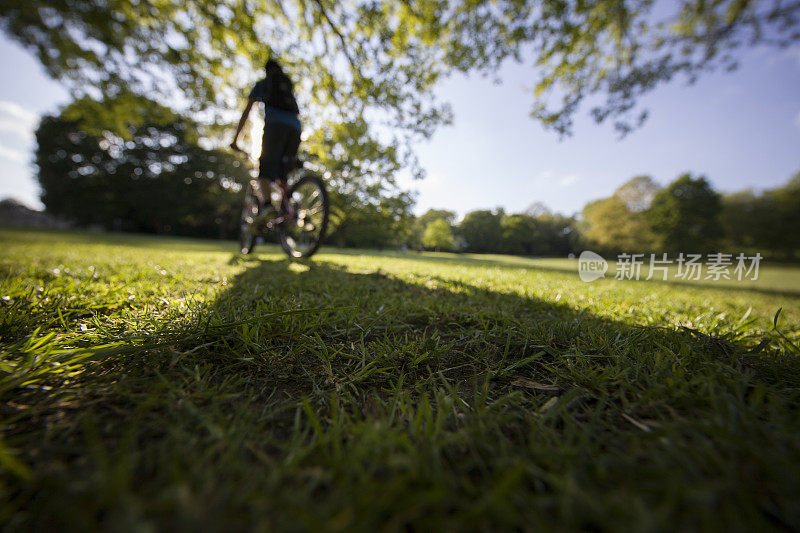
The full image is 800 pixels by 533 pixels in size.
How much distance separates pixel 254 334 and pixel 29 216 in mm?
49548

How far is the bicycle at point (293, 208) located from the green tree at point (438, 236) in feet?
124

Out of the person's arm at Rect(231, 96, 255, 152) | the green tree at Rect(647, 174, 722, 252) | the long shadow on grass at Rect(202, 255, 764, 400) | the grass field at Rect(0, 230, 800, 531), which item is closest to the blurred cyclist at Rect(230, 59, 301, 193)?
the person's arm at Rect(231, 96, 255, 152)

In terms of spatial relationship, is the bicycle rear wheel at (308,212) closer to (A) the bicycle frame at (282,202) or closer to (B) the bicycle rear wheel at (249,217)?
(A) the bicycle frame at (282,202)

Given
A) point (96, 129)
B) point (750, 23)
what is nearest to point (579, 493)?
point (750, 23)

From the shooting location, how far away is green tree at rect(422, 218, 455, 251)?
4125 cm

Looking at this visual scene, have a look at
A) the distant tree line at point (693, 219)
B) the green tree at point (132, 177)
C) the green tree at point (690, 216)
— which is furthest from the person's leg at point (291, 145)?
the green tree at point (690, 216)

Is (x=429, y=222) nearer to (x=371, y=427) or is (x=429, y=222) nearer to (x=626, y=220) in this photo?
(x=626, y=220)

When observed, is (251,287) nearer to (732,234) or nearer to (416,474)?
(416,474)

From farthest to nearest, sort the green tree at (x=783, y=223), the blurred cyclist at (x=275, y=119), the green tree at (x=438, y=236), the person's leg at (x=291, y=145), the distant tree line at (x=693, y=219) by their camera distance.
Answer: the green tree at (x=438, y=236) < the distant tree line at (x=693, y=219) < the green tree at (x=783, y=223) < the person's leg at (x=291, y=145) < the blurred cyclist at (x=275, y=119)

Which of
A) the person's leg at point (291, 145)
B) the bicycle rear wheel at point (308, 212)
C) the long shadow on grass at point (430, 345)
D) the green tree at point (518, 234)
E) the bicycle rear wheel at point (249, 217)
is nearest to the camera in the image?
the long shadow on grass at point (430, 345)

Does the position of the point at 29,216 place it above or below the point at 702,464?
above

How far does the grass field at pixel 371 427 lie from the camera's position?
0.39 meters

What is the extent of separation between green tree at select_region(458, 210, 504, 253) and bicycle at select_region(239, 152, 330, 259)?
137ft

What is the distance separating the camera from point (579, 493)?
41 cm
